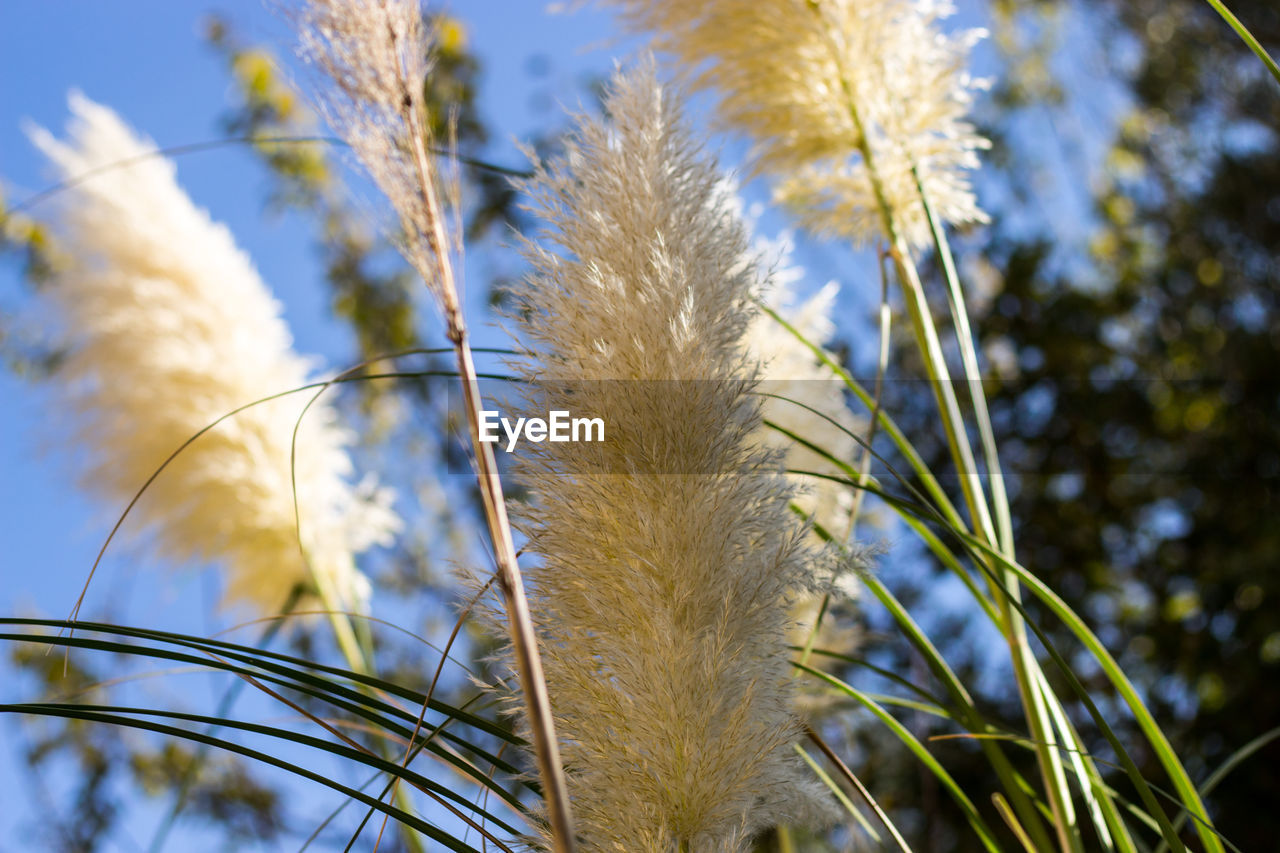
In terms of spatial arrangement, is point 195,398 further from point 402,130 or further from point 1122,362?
point 1122,362

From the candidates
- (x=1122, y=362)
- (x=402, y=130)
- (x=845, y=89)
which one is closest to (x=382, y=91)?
(x=402, y=130)

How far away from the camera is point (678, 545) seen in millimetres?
651

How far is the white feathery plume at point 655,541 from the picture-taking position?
2.07 ft

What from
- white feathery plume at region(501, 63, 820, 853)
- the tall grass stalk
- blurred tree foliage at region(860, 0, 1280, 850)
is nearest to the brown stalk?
the tall grass stalk

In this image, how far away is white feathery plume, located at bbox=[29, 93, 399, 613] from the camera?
1.73 m

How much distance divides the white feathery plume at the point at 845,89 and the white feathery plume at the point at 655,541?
0.53 meters

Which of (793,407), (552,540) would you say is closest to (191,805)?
(793,407)

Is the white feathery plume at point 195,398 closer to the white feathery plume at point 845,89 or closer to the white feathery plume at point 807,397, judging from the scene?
the white feathery plume at point 807,397

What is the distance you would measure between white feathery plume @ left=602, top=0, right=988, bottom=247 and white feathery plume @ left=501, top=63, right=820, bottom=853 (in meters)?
0.53

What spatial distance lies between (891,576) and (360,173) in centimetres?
407

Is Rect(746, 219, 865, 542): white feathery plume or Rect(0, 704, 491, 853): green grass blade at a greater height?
Rect(746, 219, 865, 542): white feathery plume

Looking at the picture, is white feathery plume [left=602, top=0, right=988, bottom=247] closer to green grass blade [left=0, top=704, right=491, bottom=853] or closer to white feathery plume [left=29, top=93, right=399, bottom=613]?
green grass blade [left=0, top=704, right=491, bottom=853]

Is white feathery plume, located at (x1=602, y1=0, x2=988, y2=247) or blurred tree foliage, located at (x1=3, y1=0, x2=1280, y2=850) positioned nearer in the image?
white feathery plume, located at (x1=602, y1=0, x2=988, y2=247)

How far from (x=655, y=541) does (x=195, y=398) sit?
1.43 metres
